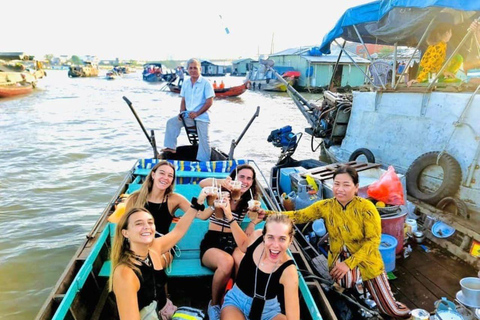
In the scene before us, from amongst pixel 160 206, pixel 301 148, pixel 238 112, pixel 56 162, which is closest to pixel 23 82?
pixel 238 112

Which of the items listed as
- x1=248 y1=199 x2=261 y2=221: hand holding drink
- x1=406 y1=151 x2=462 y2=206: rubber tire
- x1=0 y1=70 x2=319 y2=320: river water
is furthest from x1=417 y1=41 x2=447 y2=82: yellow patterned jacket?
x1=248 y1=199 x2=261 y2=221: hand holding drink

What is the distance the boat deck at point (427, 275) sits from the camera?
12.7 ft

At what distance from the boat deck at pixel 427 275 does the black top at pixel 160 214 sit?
2.93m

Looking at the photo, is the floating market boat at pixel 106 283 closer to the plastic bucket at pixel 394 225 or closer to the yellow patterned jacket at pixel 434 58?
the plastic bucket at pixel 394 225

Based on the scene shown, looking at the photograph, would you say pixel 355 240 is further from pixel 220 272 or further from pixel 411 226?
pixel 411 226

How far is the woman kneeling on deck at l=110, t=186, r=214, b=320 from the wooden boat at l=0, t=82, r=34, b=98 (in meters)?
30.9

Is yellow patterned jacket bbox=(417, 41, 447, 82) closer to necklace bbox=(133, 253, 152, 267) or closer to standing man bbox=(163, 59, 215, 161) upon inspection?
standing man bbox=(163, 59, 215, 161)

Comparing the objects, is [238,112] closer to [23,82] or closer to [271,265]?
[271,265]

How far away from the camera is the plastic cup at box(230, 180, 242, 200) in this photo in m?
3.11

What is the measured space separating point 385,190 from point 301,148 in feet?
29.4

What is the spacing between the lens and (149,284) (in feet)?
7.61

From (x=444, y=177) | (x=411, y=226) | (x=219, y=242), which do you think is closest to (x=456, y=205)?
(x=444, y=177)

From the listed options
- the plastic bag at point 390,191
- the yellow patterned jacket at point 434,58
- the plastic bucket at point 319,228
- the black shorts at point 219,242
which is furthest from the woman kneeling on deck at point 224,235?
the yellow patterned jacket at point 434,58

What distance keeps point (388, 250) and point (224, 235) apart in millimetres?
2197
